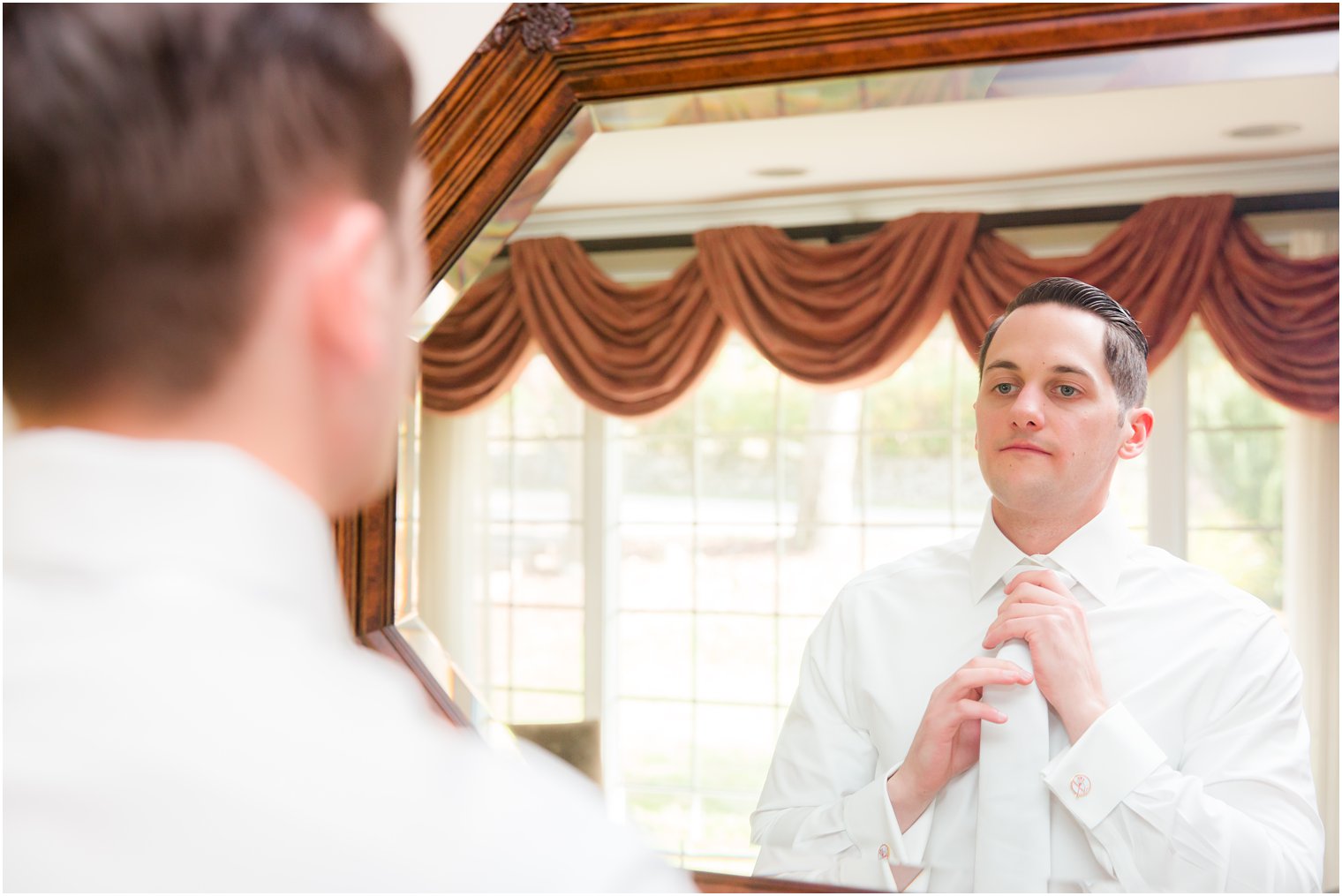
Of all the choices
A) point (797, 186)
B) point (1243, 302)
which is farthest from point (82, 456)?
point (1243, 302)

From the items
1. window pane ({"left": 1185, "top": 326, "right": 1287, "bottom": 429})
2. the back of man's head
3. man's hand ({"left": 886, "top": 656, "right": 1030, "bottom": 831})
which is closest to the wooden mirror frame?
the back of man's head

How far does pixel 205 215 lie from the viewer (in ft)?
0.71

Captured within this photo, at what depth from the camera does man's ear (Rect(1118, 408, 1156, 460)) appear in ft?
1.96

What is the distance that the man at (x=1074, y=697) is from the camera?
56 cm

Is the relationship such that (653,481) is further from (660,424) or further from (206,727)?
(206,727)

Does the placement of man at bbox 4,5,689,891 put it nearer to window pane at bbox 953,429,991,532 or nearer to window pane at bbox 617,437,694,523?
window pane at bbox 953,429,991,532

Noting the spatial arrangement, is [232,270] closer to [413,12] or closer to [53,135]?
[53,135]

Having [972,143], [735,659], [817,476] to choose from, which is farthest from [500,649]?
[972,143]

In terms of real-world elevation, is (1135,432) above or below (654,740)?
above

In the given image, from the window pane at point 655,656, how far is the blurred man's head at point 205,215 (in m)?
0.55

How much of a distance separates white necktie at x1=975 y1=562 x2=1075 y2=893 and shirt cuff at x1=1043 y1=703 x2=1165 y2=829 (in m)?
0.01

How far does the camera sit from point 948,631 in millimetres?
634

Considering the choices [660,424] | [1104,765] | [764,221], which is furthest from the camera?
[660,424]

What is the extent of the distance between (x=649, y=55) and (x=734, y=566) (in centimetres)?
48
